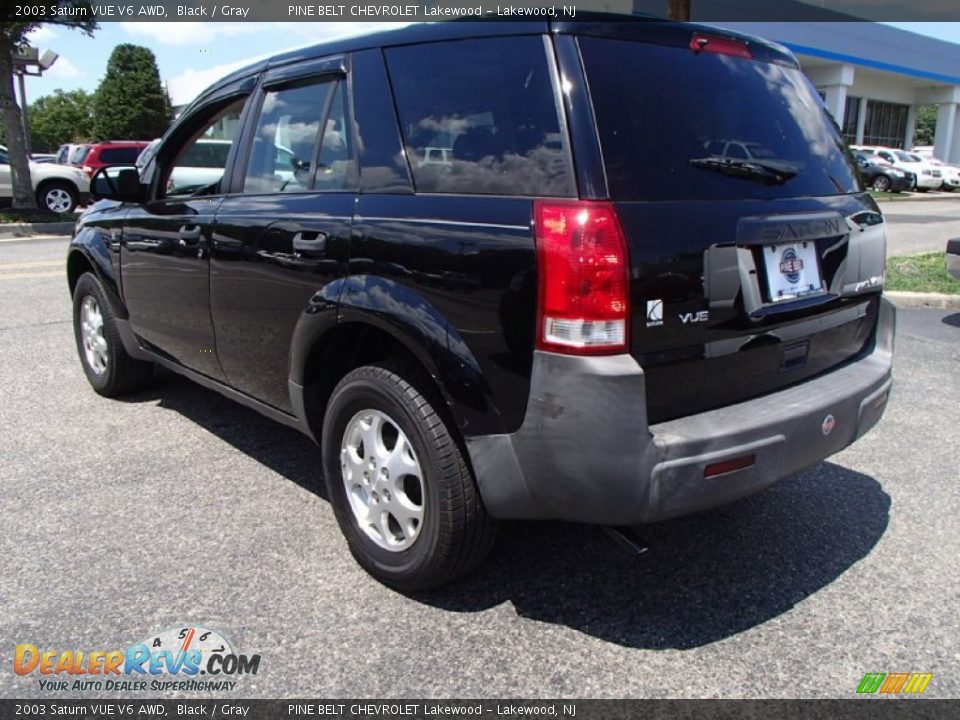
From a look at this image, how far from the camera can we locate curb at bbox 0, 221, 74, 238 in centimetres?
1538

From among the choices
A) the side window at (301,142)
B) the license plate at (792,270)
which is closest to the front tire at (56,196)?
the side window at (301,142)

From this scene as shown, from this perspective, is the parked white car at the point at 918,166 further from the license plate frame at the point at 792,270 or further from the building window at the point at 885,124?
the license plate frame at the point at 792,270

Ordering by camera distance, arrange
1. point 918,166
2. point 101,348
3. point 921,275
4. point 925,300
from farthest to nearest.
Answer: point 918,166, point 921,275, point 925,300, point 101,348

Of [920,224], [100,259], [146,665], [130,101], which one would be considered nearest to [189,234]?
[100,259]

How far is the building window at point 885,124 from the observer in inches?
1780

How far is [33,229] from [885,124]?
47334 mm

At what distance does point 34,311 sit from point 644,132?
24.0 feet

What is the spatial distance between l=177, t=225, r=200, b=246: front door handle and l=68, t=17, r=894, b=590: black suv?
1.25 ft

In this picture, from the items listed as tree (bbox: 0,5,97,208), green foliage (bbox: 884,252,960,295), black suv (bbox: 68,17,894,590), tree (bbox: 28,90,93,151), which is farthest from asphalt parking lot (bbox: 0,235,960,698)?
→ tree (bbox: 28,90,93,151)

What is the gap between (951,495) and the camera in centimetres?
363

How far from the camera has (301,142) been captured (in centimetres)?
323

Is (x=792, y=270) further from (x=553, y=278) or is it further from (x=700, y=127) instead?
(x=553, y=278)

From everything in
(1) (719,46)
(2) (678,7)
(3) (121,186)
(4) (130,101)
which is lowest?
(3) (121,186)

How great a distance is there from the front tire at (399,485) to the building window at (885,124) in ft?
162
